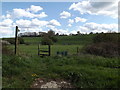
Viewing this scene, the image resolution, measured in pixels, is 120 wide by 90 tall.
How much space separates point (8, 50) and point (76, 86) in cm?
714

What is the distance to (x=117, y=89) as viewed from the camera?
512 cm

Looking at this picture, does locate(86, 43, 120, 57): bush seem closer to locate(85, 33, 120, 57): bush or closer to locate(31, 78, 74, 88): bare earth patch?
locate(85, 33, 120, 57): bush

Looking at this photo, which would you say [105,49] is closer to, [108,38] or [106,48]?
[106,48]

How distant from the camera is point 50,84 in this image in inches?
222

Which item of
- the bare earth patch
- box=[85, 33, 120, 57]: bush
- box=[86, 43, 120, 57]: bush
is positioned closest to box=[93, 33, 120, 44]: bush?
box=[85, 33, 120, 57]: bush

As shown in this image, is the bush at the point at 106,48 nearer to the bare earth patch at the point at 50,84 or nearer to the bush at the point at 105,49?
the bush at the point at 105,49

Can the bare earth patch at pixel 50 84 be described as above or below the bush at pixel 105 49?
below

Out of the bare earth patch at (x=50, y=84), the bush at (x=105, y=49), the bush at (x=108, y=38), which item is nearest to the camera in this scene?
the bare earth patch at (x=50, y=84)

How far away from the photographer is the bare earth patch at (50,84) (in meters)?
5.48

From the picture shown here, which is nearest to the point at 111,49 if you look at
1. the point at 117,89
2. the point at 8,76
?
the point at 117,89

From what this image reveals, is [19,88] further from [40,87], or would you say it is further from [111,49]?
[111,49]

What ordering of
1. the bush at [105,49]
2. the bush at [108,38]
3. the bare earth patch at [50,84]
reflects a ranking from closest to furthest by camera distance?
the bare earth patch at [50,84], the bush at [105,49], the bush at [108,38]

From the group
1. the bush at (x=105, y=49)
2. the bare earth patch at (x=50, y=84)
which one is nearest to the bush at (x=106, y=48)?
the bush at (x=105, y=49)

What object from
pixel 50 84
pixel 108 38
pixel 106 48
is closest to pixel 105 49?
pixel 106 48
